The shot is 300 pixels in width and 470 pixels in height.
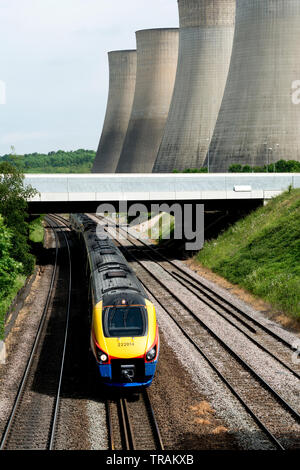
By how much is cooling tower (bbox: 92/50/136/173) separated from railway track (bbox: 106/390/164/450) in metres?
85.1

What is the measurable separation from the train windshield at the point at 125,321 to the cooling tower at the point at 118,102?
8372 cm

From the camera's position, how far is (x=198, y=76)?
64.4 metres

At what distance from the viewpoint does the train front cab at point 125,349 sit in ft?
50.6

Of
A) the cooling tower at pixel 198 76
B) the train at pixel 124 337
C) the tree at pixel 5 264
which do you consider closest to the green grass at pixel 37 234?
the cooling tower at pixel 198 76

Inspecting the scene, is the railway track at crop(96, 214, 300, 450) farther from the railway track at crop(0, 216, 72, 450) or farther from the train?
the railway track at crop(0, 216, 72, 450)

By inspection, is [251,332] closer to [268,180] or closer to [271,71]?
[268,180]

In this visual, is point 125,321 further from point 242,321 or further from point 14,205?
point 14,205

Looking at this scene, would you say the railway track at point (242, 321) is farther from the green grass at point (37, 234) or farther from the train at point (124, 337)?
the green grass at point (37, 234)

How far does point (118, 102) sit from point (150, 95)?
1585cm

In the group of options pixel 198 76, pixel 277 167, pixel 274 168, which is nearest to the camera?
pixel 274 168

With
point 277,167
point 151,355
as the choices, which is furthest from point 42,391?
point 277,167
